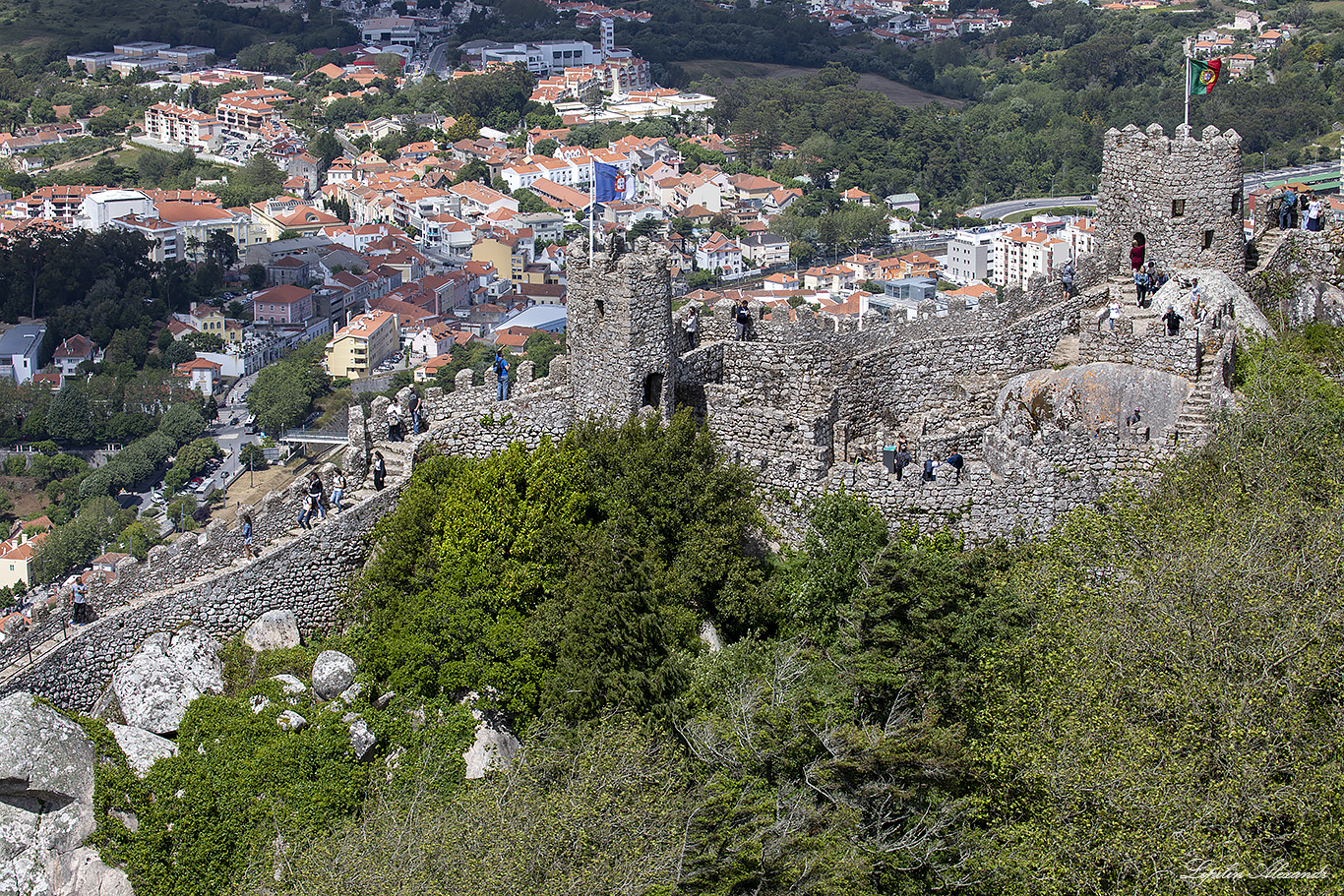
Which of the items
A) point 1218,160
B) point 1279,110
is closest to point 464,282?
point 1279,110

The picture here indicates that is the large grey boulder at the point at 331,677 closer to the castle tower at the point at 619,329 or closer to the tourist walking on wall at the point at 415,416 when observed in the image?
the tourist walking on wall at the point at 415,416

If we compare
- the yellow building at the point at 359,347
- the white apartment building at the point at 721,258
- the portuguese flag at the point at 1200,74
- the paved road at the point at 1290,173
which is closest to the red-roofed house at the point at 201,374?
the yellow building at the point at 359,347

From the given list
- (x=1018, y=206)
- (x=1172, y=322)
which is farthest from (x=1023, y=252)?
(x=1172, y=322)

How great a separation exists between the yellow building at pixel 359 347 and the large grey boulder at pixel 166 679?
376 feet

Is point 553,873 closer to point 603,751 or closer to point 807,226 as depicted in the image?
point 603,751

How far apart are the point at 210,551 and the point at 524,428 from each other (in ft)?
17.6

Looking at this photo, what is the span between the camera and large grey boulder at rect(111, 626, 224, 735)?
22.0 meters

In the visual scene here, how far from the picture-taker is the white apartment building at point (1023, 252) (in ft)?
388

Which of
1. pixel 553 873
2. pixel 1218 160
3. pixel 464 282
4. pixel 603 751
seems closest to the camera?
pixel 553 873

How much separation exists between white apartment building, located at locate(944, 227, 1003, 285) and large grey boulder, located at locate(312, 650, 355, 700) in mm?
117035

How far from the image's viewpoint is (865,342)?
2592 cm

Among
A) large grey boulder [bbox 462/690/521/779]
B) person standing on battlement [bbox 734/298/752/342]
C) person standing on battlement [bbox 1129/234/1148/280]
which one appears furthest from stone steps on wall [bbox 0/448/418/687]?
person standing on battlement [bbox 1129/234/1148/280]

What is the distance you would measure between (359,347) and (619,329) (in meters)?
117

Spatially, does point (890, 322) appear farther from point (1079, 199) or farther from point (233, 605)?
point (1079, 199)
